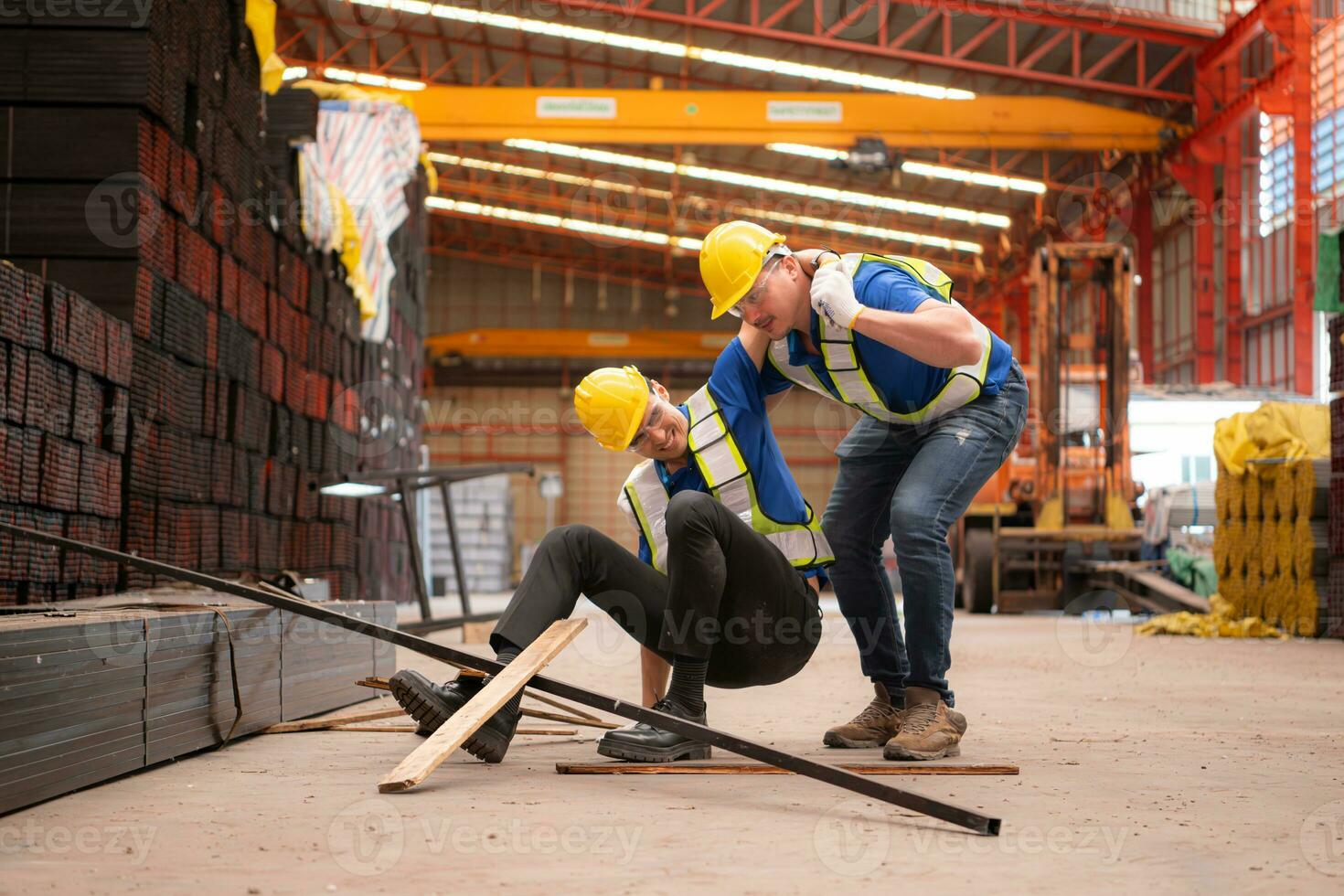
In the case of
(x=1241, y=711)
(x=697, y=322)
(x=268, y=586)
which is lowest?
(x=1241, y=711)

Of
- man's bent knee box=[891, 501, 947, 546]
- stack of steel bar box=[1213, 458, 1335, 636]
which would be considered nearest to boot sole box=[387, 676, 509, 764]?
man's bent knee box=[891, 501, 947, 546]

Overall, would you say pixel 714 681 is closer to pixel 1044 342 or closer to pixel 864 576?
pixel 864 576

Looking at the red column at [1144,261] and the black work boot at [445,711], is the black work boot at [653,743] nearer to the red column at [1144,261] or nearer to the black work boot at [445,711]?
the black work boot at [445,711]

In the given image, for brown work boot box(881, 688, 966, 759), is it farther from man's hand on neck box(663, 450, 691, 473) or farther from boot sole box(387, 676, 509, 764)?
boot sole box(387, 676, 509, 764)

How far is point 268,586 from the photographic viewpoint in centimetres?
422

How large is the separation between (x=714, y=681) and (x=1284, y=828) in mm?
1539

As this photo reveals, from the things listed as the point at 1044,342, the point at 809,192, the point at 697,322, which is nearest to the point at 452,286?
the point at 697,322

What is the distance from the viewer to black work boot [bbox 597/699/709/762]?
3.32 m

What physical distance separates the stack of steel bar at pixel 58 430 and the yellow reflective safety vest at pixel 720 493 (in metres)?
2.61

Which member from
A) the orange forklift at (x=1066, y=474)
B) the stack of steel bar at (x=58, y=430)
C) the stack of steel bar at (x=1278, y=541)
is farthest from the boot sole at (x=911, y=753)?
the orange forklift at (x=1066, y=474)

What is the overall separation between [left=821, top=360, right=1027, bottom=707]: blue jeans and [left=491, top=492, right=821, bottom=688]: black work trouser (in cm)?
24

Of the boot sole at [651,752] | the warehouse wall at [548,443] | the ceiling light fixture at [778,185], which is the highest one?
the ceiling light fixture at [778,185]

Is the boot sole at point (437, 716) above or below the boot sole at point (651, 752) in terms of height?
above

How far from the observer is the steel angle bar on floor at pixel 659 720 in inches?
98.7
